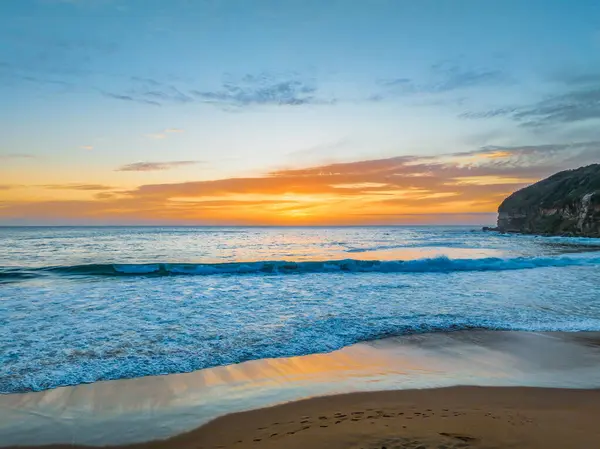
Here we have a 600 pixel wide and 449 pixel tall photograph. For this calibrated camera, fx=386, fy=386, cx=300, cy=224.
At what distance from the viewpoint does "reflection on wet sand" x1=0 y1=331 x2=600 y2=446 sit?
409 cm

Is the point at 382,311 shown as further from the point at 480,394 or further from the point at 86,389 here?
the point at 86,389

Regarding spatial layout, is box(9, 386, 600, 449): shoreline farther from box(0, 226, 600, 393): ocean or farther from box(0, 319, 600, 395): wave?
box(0, 226, 600, 393): ocean

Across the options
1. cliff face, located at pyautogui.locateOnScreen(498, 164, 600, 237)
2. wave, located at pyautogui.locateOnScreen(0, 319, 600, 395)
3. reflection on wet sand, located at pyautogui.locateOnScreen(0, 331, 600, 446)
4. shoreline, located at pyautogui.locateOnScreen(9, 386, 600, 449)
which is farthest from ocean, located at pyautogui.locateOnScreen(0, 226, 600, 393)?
cliff face, located at pyautogui.locateOnScreen(498, 164, 600, 237)

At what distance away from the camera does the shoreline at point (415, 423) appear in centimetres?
364

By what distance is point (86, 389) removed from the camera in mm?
5105

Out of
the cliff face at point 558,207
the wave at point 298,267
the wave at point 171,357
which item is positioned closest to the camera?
the wave at point 171,357

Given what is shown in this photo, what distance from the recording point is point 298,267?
22.4 m

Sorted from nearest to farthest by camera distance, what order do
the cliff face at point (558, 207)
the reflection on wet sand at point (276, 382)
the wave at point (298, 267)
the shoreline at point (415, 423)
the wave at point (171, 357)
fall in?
the shoreline at point (415, 423) < the reflection on wet sand at point (276, 382) < the wave at point (171, 357) < the wave at point (298, 267) < the cliff face at point (558, 207)

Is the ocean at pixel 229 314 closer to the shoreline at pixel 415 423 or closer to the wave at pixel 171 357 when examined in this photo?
the wave at pixel 171 357

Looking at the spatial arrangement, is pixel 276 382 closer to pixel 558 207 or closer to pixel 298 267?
pixel 298 267

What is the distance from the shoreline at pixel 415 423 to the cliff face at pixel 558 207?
62987mm

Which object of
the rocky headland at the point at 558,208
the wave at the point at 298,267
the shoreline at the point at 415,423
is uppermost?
the rocky headland at the point at 558,208

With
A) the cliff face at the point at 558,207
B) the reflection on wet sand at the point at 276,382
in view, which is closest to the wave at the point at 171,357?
the reflection on wet sand at the point at 276,382

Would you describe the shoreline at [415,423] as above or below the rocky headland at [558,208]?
below
